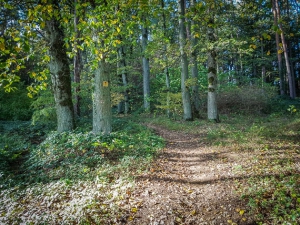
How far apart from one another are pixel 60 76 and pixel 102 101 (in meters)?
2.28

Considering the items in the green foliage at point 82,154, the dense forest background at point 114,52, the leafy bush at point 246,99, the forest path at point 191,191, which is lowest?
the forest path at point 191,191

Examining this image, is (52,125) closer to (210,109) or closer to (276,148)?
(210,109)

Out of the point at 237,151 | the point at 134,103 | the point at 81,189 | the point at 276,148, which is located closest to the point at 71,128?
Result: the point at 81,189

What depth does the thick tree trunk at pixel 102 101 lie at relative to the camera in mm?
7089

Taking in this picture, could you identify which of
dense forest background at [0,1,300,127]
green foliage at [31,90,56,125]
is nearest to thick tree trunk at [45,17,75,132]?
dense forest background at [0,1,300,127]

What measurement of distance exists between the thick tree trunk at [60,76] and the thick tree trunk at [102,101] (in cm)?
150

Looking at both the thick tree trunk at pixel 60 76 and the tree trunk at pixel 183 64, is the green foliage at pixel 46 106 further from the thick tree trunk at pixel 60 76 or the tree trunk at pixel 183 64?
the tree trunk at pixel 183 64

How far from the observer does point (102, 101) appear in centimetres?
725

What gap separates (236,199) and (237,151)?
9.05ft

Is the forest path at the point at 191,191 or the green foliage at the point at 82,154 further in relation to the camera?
the green foliage at the point at 82,154

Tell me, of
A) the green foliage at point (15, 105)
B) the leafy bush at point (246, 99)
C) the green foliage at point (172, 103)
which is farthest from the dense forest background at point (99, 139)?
the leafy bush at point (246, 99)

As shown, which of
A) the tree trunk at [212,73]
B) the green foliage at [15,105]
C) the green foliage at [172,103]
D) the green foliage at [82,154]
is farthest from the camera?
the green foliage at [172,103]

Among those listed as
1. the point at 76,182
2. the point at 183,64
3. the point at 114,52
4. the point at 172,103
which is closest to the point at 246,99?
the point at 172,103

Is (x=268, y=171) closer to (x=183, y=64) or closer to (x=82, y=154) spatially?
(x=82, y=154)
